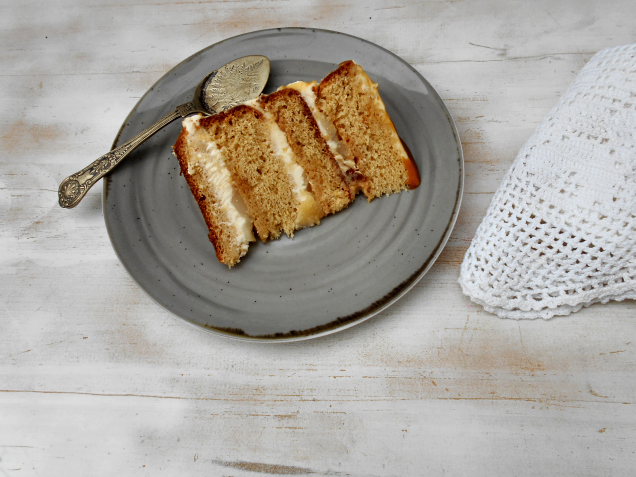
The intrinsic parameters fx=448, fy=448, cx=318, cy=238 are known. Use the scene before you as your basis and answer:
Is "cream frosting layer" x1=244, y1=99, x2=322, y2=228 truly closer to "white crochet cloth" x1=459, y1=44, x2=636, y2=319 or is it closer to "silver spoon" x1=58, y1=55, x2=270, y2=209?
"silver spoon" x1=58, y1=55, x2=270, y2=209

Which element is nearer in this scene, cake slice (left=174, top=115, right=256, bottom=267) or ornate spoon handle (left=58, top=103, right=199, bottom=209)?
cake slice (left=174, top=115, right=256, bottom=267)

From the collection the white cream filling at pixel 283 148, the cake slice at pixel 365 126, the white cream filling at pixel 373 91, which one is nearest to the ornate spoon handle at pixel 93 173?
the white cream filling at pixel 283 148

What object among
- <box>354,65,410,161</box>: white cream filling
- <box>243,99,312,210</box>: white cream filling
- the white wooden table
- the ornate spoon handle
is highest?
<box>354,65,410,161</box>: white cream filling

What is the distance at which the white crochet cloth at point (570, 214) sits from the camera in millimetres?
1305

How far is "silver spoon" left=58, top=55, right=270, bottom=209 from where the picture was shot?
171cm

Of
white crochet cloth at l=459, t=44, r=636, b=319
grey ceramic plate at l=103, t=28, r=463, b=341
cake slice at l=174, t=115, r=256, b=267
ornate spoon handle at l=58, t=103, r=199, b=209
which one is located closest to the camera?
white crochet cloth at l=459, t=44, r=636, b=319

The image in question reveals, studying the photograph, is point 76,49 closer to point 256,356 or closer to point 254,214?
point 254,214

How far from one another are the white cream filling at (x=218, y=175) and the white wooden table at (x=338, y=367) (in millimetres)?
426

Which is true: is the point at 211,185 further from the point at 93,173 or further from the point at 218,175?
the point at 93,173

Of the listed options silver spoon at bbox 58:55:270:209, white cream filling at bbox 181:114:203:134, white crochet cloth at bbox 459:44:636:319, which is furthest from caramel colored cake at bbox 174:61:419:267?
white crochet cloth at bbox 459:44:636:319

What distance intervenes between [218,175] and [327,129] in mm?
442

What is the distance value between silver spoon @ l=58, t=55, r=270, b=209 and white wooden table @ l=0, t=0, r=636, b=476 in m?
0.15

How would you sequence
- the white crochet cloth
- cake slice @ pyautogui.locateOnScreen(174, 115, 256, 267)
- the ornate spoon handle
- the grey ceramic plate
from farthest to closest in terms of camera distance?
the ornate spoon handle → cake slice @ pyautogui.locateOnScreen(174, 115, 256, 267) → the grey ceramic plate → the white crochet cloth

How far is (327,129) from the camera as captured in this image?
1692 mm
